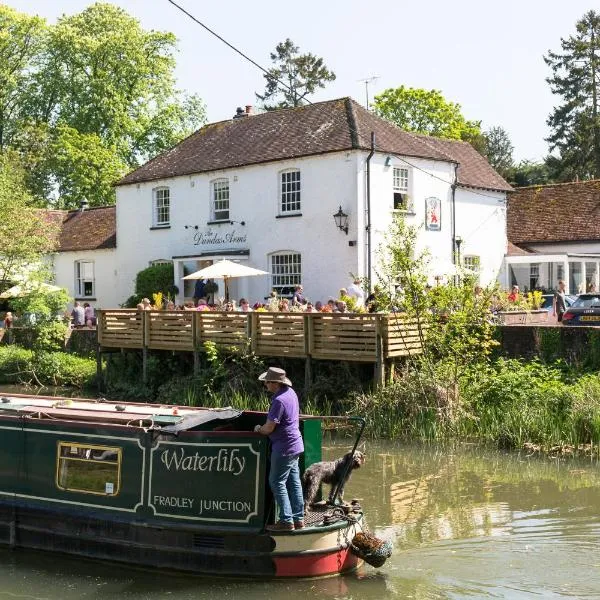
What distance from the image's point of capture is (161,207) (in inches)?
1341

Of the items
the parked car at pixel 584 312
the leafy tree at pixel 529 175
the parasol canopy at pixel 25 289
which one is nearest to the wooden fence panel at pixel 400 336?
the parked car at pixel 584 312

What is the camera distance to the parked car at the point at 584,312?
23.6 meters

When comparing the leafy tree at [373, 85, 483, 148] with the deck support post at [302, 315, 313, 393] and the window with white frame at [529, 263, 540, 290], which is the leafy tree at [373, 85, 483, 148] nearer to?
the window with white frame at [529, 263, 540, 290]

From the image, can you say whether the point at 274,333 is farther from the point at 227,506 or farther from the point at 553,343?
Answer: the point at 227,506

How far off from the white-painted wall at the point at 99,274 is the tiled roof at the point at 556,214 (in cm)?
1558

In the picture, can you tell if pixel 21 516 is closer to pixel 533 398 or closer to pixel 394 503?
pixel 394 503

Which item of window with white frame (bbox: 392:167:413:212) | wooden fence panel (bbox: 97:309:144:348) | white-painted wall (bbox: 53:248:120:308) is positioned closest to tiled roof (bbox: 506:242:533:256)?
window with white frame (bbox: 392:167:413:212)

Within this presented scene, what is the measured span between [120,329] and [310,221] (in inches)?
291

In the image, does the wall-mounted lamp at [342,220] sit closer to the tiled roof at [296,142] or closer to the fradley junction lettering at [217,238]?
the tiled roof at [296,142]

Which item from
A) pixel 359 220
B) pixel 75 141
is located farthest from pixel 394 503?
pixel 75 141

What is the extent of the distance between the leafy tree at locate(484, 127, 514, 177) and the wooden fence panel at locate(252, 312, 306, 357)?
4902cm

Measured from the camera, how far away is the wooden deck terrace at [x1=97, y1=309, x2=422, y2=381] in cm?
1953

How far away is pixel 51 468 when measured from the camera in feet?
36.6

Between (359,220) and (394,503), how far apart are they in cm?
1529
